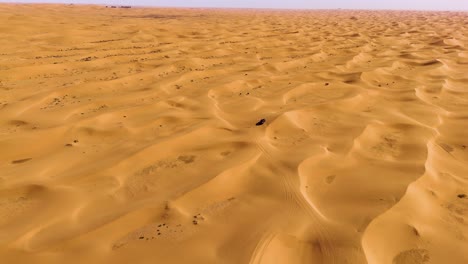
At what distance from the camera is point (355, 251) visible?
Answer: 1.43 m

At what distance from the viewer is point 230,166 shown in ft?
6.83

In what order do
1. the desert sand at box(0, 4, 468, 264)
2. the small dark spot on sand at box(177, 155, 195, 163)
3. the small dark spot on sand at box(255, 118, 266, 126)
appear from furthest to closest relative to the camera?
the small dark spot on sand at box(255, 118, 266, 126), the small dark spot on sand at box(177, 155, 195, 163), the desert sand at box(0, 4, 468, 264)

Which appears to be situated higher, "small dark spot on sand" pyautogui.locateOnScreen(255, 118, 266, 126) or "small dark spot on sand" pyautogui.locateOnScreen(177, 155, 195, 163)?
"small dark spot on sand" pyautogui.locateOnScreen(177, 155, 195, 163)

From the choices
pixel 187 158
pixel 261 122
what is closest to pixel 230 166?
pixel 187 158

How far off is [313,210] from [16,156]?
1770 millimetres

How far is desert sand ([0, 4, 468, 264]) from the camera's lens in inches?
58.9

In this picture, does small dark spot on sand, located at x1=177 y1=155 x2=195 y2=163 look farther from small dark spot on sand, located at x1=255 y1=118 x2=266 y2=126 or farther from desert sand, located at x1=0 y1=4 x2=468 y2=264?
small dark spot on sand, located at x1=255 y1=118 x2=266 y2=126

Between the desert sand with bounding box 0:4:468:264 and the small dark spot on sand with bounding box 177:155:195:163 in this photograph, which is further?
the small dark spot on sand with bounding box 177:155:195:163

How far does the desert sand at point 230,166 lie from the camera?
4.91 feet

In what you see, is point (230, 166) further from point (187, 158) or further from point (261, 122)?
point (261, 122)

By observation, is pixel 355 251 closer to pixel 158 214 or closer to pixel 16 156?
pixel 158 214

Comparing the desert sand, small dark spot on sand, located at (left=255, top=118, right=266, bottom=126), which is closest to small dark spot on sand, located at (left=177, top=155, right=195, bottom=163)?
the desert sand

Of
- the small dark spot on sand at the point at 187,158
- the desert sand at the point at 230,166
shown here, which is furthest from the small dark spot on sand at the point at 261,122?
the small dark spot on sand at the point at 187,158

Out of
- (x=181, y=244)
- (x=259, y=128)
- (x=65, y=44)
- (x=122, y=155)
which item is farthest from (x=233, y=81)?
(x=65, y=44)
